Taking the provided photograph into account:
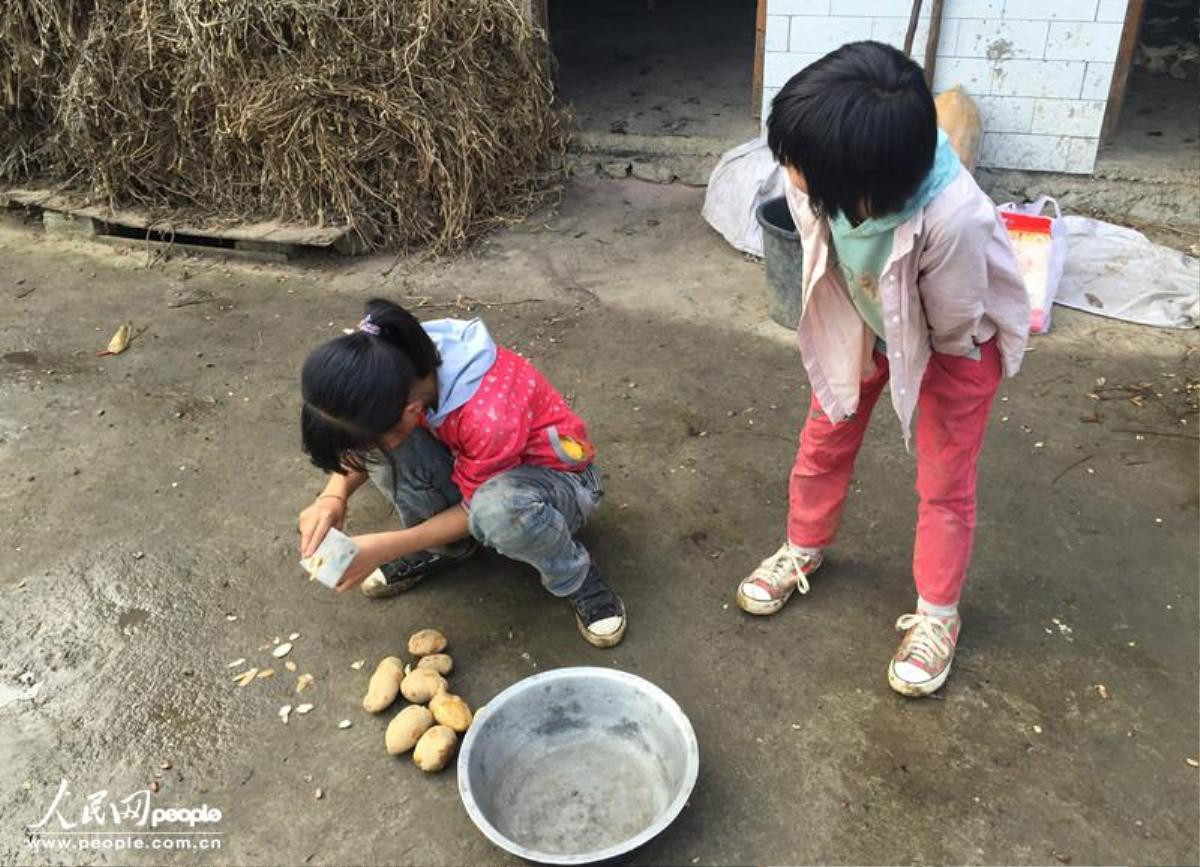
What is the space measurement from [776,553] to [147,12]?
3387 millimetres

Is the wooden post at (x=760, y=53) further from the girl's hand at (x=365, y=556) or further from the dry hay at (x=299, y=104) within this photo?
the girl's hand at (x=365, y=556)

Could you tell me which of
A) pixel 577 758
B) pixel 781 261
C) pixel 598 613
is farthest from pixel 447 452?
pixel 781 261

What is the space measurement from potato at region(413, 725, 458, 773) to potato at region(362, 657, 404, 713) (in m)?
0.15

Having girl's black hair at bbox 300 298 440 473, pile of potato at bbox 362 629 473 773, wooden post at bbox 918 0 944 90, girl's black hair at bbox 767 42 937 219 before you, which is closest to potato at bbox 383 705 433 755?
pile of potato at bbox 362 629 473 773

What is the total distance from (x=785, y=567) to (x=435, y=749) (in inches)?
36.0

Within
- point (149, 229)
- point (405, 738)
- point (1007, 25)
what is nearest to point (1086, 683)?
point (405, 738)

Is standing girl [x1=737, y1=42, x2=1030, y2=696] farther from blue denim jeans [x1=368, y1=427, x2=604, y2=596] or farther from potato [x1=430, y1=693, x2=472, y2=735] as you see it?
potato [x1=430, y1=693, x2=472, y2=735]

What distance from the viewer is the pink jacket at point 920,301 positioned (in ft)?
5.23

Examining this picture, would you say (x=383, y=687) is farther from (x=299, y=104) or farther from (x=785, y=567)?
(x=299, y=104)

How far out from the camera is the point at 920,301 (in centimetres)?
170

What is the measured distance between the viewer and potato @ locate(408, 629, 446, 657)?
85.6 inches

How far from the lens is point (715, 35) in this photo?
255 inches

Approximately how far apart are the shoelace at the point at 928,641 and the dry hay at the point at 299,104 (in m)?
2.69

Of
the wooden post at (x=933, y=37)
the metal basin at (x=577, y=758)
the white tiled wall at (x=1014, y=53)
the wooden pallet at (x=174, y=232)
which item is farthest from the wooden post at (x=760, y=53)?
the metal basin at (x=577, y=758)
